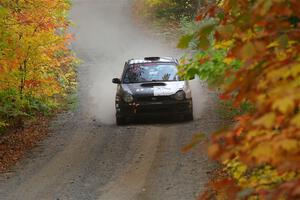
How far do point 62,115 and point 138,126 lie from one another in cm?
459

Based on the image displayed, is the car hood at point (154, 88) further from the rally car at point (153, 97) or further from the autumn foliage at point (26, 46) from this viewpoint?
the autumn foliage at point (26, 46)

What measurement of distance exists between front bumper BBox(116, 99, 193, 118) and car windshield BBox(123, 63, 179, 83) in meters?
0.97

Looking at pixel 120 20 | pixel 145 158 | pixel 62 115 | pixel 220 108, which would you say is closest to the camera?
pixel 145 158

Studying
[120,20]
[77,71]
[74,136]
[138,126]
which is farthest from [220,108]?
[120,20]

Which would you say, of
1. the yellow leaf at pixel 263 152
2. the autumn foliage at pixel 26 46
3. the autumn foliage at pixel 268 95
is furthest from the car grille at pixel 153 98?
the yellow leaf at pixel 263 152

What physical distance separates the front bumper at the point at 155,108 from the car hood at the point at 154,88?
273mm

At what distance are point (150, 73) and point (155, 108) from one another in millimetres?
Answer: 1451

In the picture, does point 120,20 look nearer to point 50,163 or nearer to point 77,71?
point 77,71

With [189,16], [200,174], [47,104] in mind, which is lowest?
→ [200,174]

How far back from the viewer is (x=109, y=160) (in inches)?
492

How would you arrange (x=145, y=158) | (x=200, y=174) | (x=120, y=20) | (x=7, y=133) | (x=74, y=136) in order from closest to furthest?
(x=200, y=174) < (x=145, y=158) < (x=74, y=136) < (x=7, y=133) < (x=120, y=20)

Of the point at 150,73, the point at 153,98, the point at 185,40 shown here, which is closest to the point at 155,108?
the point at 153,98

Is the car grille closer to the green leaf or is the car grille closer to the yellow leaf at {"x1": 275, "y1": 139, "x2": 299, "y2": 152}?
the green leaf

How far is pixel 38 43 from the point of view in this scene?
14.2 m
